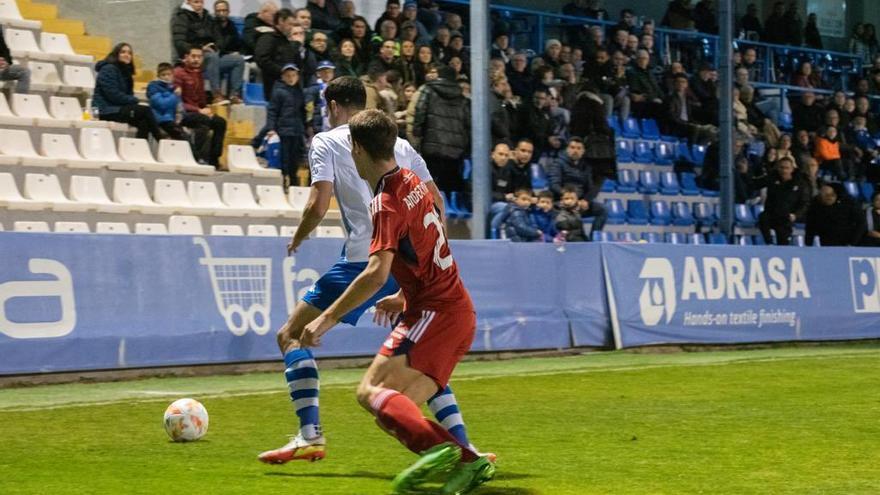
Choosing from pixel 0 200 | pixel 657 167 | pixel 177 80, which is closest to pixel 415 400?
pixel 0 200

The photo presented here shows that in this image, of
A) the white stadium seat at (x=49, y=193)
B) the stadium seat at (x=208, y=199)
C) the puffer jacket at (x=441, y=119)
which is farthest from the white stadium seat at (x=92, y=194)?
the puffer jacket at (x=441, y=119)

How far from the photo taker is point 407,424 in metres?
6.80

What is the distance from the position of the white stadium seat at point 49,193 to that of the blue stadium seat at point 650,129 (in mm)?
12965

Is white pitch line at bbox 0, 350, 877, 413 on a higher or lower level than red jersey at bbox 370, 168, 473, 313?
lower

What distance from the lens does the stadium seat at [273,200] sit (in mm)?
19562

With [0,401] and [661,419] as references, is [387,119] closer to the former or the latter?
[661,419]

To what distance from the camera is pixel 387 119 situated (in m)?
7.09

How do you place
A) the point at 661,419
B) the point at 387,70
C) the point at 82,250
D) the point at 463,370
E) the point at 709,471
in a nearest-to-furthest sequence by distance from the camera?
the point at 709,471 → the point at 661,419 → the point at 82,250 → the point at 463,370 → the point at 387,70

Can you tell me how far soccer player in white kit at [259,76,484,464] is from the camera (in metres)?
8.47

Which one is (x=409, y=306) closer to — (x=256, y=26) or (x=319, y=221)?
(x=319, y=221)

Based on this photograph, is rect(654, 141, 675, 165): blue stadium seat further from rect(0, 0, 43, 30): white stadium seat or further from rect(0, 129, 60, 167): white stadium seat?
rect(0, 129, 60, 167): white stadium seat

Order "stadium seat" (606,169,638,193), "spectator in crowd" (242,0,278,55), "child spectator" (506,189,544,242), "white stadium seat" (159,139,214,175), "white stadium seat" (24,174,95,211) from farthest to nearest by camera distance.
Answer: "stadium seat" (606,169,638,193), "spectator in crowd" (242,0,278,55), "child spectator" (506,189,544,242), "white stadium seat" (159,139,214,175), "white stadium seat" (24,174,95,211)

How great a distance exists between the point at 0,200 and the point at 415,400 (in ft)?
34.9

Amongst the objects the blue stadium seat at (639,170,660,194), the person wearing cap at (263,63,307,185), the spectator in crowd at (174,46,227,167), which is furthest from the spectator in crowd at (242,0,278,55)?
the blue stadium seat at (639,170,660,194)
